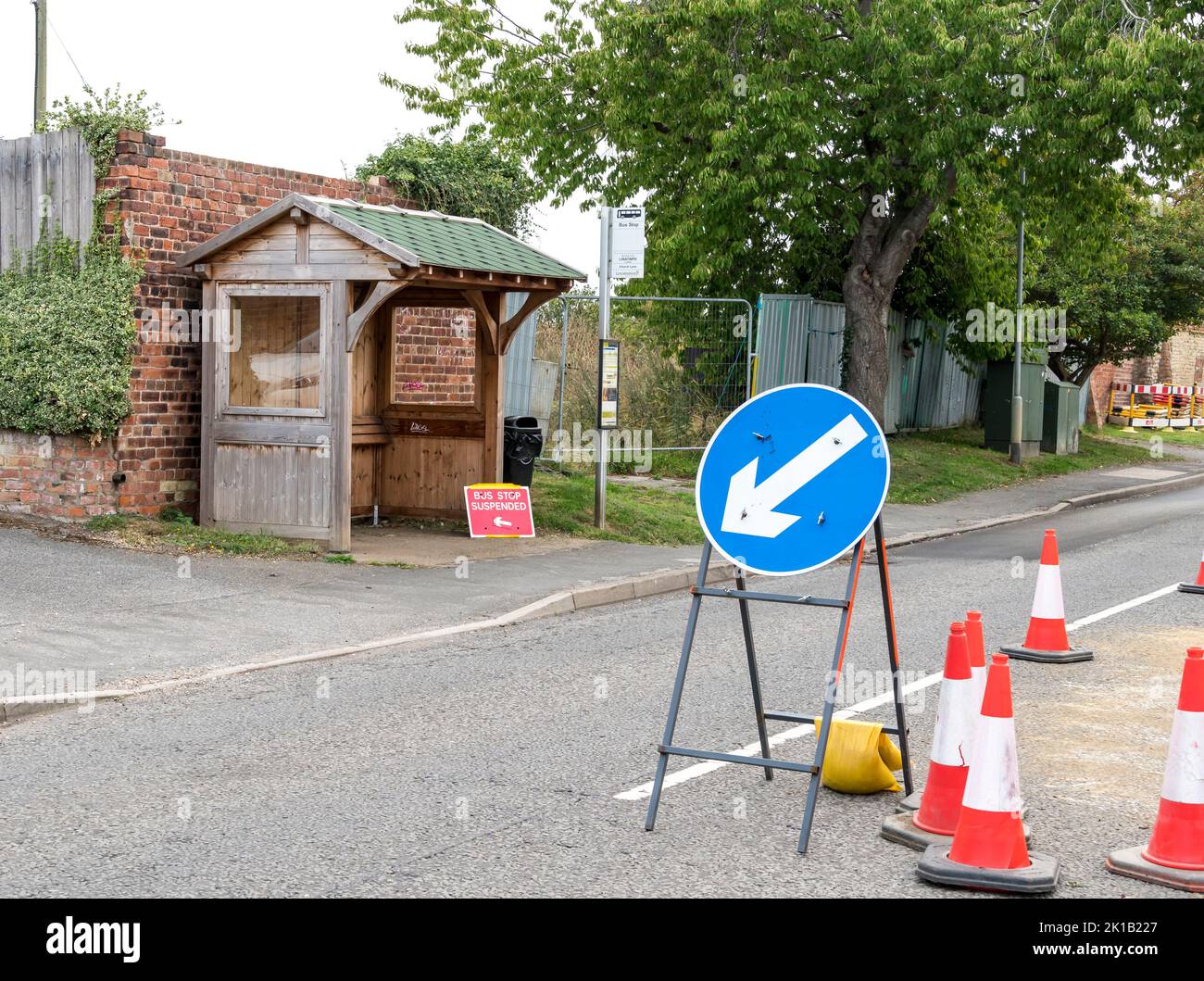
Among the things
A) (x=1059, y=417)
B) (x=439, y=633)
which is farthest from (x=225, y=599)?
(x=1059, y=417)

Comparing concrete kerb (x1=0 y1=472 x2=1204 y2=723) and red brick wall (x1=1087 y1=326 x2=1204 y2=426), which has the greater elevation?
red brick wall (x1=1087 y1=326 x2=1204 y2=426)

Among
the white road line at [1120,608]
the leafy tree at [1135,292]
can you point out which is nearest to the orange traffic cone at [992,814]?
the white road line at [1120,608]

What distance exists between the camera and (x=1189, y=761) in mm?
4945

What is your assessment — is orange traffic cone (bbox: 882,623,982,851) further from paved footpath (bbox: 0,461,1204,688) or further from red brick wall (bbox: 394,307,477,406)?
red brick wall (bbox: 394,307,477,406)

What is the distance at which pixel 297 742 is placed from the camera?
22.7 ft

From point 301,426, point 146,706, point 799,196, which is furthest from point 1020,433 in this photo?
point 146,706

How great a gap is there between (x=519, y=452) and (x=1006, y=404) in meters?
14.2

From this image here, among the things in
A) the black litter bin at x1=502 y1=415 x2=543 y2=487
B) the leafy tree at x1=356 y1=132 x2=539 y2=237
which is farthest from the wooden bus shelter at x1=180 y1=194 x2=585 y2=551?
the leafy tree at x1=356 y1=132 x2=539 y2=237

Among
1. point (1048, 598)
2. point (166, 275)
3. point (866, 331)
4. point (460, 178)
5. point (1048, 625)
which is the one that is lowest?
point (1048, 625)

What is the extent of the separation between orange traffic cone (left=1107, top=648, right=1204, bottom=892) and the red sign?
31.5 ft

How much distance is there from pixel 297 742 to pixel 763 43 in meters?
15.6

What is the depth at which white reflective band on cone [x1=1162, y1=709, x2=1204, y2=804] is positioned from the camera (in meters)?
4.94

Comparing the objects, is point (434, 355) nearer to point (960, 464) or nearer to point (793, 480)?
point (960, 464)
